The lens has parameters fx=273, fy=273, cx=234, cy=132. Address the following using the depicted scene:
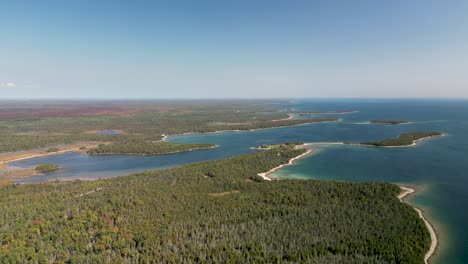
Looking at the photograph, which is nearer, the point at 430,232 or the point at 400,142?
the point at 430,232

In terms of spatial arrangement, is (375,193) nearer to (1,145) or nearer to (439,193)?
(439,193)

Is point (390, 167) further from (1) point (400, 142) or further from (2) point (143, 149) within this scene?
(2) point (143, 149)

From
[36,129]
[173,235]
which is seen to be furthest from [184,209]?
[36,129]

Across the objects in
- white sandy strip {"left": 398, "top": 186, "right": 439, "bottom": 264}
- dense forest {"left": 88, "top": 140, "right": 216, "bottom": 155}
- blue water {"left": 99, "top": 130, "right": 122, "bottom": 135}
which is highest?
blue water {"left": 99, "top": 130, "right": 122, "bottom": 135}

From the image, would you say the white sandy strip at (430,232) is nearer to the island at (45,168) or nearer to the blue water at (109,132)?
the island at (45,168)

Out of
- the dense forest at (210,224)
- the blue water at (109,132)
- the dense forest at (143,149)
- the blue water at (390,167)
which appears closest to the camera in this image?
the dense forest at (210,224)

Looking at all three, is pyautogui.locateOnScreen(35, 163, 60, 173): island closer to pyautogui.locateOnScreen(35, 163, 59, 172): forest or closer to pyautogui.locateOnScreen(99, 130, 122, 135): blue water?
pyautogui.locateOnScreen(35, 163, 59, 172): forest

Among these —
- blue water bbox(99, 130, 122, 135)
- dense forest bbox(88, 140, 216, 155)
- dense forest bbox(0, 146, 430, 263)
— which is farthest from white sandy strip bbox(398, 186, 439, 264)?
blue water bbox(99, 130, 122, 135)

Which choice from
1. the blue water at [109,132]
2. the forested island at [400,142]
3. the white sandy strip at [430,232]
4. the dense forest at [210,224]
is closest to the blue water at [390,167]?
the white sandy strip at [430,232]

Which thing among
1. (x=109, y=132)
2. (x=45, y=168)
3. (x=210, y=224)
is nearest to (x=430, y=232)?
(x=210, y=224)

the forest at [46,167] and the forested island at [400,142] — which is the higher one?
the forested island at [400,142]
